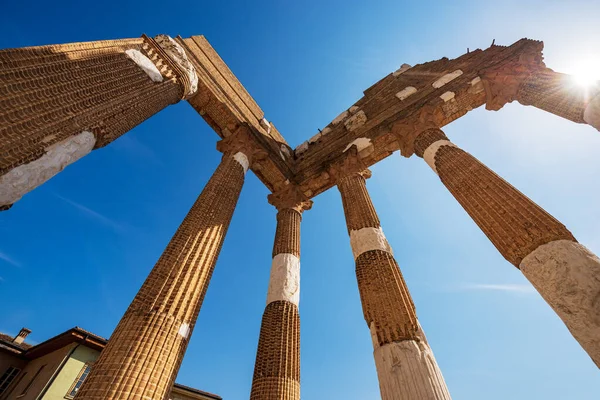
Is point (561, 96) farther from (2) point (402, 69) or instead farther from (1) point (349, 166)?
(2) point (402, 69)

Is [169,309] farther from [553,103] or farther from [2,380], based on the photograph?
[2,380]

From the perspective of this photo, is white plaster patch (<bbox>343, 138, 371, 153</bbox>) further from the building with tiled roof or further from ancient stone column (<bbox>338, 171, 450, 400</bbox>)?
the building with tiled roof

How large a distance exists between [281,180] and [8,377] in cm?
2198

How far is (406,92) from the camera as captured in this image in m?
11.1

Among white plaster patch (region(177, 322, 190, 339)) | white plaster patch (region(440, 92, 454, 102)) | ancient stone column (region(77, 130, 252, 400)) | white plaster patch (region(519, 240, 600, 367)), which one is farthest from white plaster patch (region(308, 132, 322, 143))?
white plaster patch (region(177, 322, 190, 339))

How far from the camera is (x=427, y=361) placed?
15.6 ft

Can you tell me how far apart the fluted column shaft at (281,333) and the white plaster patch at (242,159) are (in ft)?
9.13

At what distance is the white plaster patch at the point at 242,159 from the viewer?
32.1ft

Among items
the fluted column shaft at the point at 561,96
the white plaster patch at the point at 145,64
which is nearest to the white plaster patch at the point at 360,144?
the fluted column shaft at the point at 561,96

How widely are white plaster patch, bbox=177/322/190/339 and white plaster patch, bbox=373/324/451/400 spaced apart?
3383 millimetres

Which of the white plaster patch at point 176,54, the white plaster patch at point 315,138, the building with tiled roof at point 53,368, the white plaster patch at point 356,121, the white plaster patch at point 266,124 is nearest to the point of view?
the white plaster patch at point 176,54

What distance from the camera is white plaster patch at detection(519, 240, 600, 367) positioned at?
3.65 m

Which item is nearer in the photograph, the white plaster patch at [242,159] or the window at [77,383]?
the white plaster patch at [242,159]

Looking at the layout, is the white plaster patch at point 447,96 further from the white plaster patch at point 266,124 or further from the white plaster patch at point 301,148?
the white plaster patch at point 266,124
